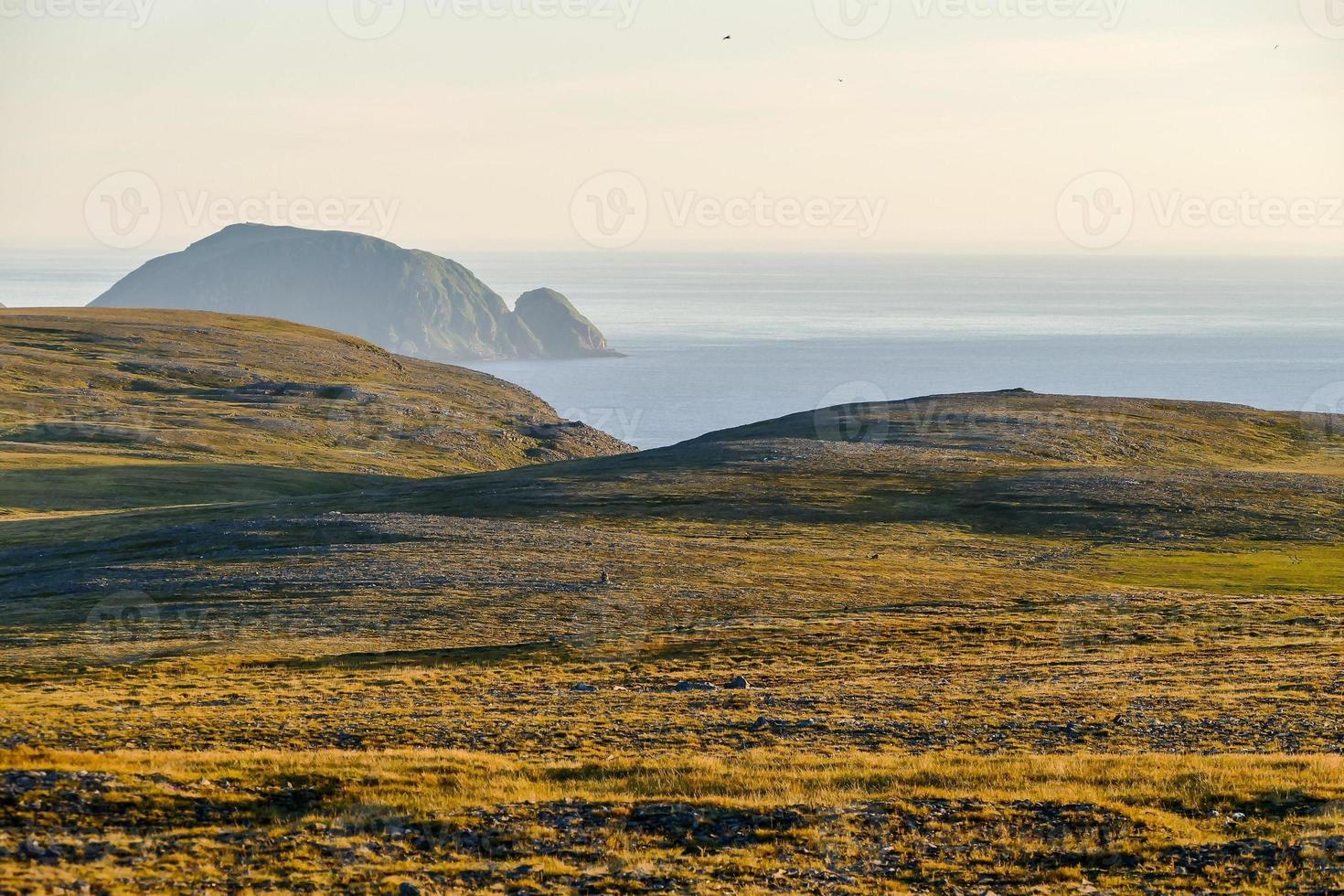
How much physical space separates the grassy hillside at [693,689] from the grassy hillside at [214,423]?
71.5ft

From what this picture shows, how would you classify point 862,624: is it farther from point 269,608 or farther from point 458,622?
point 269,608

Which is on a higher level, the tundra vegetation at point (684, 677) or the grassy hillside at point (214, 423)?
the grassy hillside at point (214, 423)

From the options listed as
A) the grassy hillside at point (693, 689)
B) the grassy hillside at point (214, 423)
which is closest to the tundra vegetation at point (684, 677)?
the grassy hillside at point (693, 689)

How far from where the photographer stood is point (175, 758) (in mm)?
26484

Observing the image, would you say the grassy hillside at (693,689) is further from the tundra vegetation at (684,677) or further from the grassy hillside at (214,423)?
the grassy hillside at (214,423)

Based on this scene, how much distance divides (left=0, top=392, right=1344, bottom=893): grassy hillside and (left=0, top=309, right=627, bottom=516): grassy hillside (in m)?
21.8

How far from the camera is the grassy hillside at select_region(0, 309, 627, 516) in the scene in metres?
108

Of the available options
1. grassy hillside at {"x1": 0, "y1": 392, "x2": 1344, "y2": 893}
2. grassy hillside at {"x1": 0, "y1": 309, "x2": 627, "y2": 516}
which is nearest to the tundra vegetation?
grassy hillside at {"x1": 0, "y1": 392, "x2": 1344, "y2": 893}

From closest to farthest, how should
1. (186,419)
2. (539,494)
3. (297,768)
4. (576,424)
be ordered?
(297,768)
(539,494)
(186,419)
(576,424)

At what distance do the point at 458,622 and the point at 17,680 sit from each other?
1583cm

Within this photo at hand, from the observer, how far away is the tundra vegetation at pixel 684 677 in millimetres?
22359

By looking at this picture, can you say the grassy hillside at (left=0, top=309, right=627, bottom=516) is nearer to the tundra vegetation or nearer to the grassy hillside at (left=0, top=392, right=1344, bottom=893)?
the tundra vegetation

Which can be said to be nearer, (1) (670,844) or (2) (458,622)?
(1) (670,844)

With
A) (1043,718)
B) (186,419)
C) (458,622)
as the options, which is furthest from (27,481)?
(1043,718)
